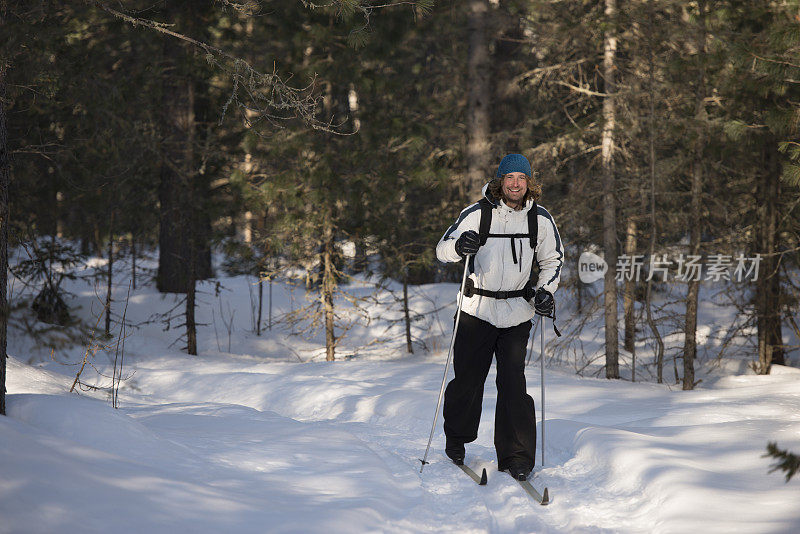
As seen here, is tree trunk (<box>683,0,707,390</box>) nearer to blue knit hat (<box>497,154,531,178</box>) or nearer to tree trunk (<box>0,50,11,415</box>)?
blue knit hat (<box>497,154,531,178</box>)

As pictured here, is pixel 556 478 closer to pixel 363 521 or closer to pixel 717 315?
pixel 363 521

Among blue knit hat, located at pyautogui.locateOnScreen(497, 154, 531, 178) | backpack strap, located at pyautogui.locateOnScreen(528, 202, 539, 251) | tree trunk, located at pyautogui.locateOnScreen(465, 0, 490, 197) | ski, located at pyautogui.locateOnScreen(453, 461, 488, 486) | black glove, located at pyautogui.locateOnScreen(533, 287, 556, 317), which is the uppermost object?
tree trunk, located at pyautogui.locateOnScreen(465, 0, 490, 197)

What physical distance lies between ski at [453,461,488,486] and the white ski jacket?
1.04 meters

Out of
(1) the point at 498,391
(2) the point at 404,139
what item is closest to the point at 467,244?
(1) the point at 498,391

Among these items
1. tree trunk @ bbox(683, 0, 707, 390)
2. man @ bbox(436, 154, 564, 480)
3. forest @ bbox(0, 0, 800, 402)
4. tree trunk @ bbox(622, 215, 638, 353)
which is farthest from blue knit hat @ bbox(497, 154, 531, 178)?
tree trunk @ bbox(622, 215, 638, 353)

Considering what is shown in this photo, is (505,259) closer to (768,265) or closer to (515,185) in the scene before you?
(515,185)

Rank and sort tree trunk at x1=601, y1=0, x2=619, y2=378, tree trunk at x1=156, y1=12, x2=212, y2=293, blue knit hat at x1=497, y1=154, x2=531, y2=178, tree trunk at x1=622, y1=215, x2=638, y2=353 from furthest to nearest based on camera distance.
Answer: tree trunk at x1=622, y1=215, x2=638, y2=353 → tree trunk at x1=156, y1=12, x2=212, y2=293 → tree trunk at x1=601, y1=0, x2=619, y2=378 → blue knit hat at x1=497, y1=154, x2=531, y2=178

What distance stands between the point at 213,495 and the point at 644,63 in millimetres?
9914

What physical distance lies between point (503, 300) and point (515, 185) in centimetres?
82

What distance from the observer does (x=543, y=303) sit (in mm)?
4910

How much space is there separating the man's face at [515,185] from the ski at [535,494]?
1.96 meters

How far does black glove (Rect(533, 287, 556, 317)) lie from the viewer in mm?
4910

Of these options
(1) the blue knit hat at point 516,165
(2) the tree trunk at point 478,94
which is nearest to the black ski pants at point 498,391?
(1) the blue knit hat at point 516,165

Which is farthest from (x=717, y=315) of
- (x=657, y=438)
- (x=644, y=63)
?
(x=657, y=438)
